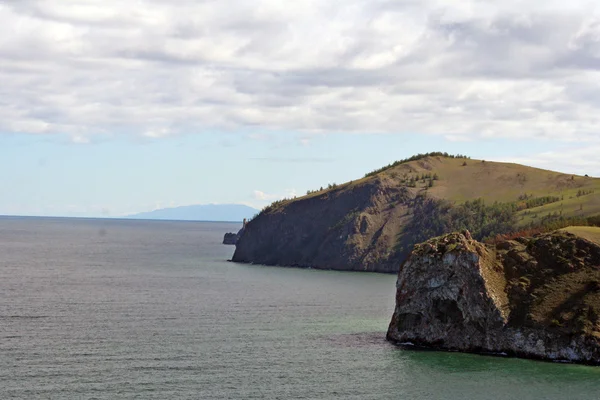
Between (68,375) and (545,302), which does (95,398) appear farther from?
(545,302)

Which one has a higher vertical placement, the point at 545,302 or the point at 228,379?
the point at 545,302

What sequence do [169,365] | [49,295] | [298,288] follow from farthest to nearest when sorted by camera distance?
[298,288]
[49,295]
[169,365]

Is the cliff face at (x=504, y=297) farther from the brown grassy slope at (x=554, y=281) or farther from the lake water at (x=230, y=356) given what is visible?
the lake water at (x=230, y=356)

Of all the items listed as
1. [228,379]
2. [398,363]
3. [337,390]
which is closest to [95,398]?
[228,379]

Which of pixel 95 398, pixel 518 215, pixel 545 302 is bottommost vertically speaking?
pixel 95 398

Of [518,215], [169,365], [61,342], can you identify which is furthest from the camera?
[518,215]

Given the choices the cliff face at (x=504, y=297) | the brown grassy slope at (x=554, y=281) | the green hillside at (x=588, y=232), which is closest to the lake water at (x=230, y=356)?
the cliff face at (x=504, y=297)

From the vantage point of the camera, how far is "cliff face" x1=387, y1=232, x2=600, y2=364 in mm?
81625

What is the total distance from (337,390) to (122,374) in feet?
64.8

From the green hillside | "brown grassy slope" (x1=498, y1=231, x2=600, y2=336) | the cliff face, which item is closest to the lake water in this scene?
the cliff face

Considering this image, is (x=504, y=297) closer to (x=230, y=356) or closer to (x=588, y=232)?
(x=588, y=232)

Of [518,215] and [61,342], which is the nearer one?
[61,342]

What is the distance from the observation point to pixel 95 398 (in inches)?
2486

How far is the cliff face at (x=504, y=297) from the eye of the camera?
8162cm
